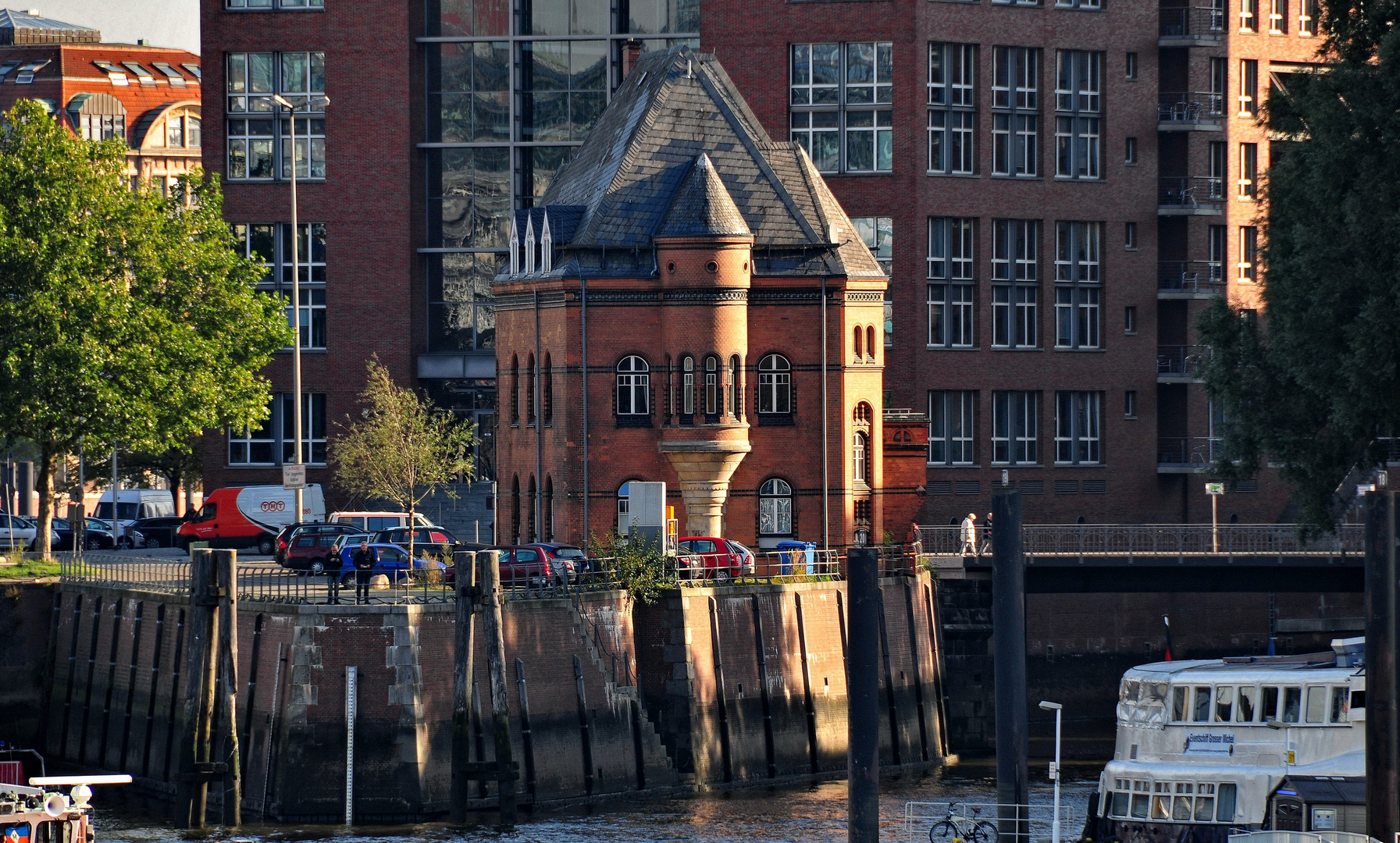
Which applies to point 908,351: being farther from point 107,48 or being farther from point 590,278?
point 107,48

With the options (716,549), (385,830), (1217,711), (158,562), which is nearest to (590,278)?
(716,549)

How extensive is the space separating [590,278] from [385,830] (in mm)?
24124

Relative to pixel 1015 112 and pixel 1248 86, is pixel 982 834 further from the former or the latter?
pixel 1248 86

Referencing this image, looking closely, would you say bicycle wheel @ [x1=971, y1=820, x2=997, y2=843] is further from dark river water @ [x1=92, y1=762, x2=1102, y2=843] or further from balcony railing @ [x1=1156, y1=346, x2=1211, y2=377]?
balcony railing @ [x1=1156, y1=346, x2=1211, y2=377]

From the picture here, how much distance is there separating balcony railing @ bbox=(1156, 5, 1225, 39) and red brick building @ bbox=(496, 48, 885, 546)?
27.1 m

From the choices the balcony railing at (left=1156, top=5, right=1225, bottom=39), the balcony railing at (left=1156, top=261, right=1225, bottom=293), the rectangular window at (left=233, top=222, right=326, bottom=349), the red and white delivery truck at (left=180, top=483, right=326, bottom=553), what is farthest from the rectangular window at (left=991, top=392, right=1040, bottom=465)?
the rectangular window at (left=233, top=222, right=326, bottom=349)

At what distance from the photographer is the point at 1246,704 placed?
44312 mm

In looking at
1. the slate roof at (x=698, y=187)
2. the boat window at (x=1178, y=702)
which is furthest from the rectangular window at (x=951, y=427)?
the boat window at (x=1178, y=702)

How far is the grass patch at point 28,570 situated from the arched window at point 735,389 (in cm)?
2002

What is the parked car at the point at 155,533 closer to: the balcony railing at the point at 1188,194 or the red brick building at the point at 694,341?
the red brick building at the point at 694,341

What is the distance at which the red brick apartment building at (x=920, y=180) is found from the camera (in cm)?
9138

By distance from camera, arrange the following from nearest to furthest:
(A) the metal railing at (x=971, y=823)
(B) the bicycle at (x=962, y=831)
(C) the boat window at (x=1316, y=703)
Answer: (C) the boat window at (x=1316, y=703), (A) the metal railing at (x=971, y=823), (B) the bicycle at (x=962, y=831)

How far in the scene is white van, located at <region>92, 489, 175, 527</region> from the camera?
104 m

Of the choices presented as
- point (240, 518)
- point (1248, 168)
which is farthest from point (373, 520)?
point (1248, 168)
